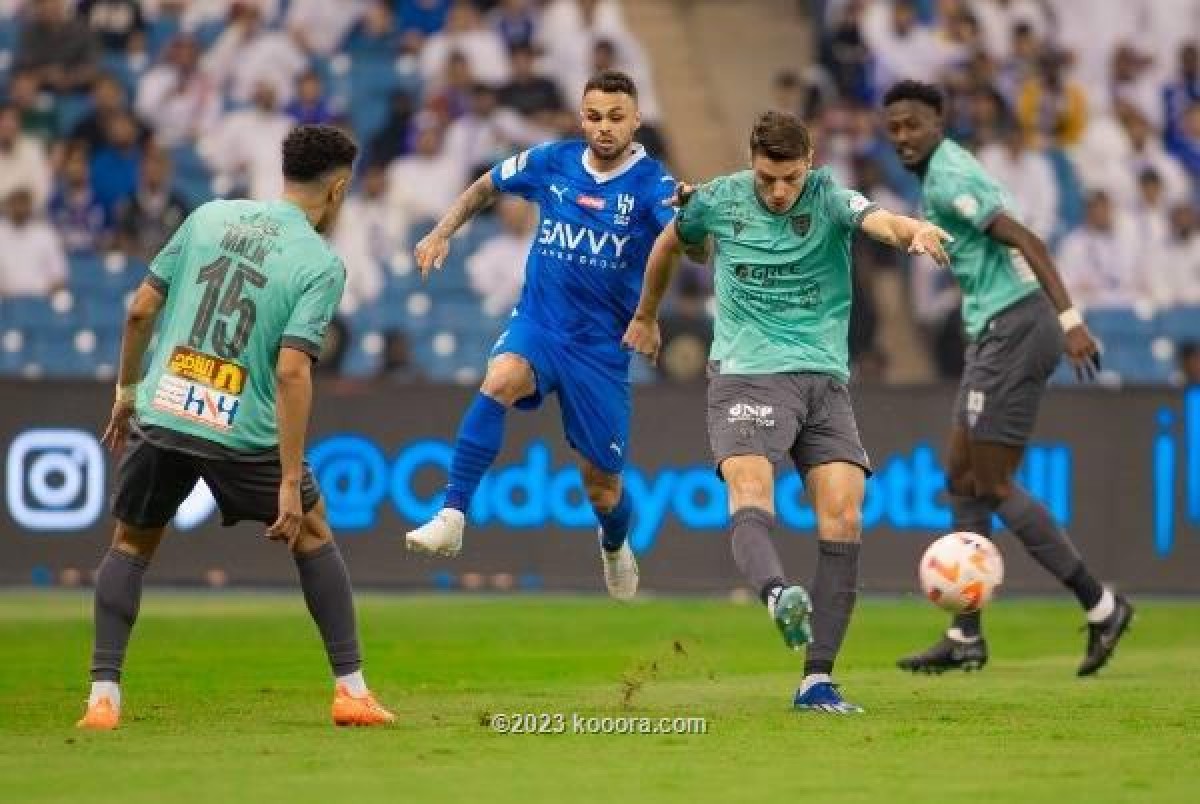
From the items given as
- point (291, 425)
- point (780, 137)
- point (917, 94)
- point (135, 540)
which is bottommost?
point (135, 540)

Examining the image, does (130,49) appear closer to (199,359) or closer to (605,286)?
(605,286)

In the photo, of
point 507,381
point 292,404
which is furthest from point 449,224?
point 292,404

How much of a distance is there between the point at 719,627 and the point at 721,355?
17.6 feet

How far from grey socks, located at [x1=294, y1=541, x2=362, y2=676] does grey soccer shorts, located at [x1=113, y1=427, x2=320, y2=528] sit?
22cm

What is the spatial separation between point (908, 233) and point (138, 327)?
2902mm

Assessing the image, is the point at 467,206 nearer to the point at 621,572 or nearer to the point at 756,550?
the point at 621,572

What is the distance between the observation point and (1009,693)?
11.2 metres

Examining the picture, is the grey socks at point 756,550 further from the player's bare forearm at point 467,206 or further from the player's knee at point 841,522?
the player's bare forearm at point 467,206

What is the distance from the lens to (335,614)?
9.46 meters

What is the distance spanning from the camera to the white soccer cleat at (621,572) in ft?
43.4

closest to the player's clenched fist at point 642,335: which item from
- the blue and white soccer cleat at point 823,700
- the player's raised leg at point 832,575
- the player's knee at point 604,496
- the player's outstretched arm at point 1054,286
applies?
the player's raised leg at point 832,575

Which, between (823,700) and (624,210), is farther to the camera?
(624,210)

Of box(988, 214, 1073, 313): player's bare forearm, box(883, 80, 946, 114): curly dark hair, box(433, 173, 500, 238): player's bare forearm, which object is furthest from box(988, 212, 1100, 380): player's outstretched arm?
box(433, 173, 500, 238): player's bare forearm

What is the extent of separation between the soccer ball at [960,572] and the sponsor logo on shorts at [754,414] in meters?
1.90
